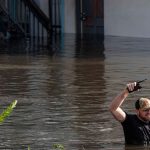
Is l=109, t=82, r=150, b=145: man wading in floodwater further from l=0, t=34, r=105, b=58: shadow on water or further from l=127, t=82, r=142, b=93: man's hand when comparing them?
l=0, t=34, r=105, b=58: shadow on water

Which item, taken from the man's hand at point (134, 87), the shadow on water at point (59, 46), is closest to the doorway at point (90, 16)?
the shadow on water at point (59, 46)

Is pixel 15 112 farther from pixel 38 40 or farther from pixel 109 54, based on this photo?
pixel 38 40

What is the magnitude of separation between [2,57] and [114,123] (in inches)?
463

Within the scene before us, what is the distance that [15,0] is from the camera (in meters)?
34.4

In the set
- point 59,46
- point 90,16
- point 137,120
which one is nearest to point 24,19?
point 90,16

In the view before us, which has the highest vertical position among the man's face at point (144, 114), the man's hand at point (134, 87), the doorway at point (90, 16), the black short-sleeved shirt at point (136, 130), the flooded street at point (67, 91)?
the man's hand at point (134, 87)

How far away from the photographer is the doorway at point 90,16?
35.0 metres

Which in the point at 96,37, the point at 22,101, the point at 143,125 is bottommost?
the point at 96,37

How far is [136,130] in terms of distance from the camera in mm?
9156

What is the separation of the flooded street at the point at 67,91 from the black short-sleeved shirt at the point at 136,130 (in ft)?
0.41

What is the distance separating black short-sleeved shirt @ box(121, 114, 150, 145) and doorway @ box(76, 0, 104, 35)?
25.6 metres

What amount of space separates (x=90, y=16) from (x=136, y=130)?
26.6 meters

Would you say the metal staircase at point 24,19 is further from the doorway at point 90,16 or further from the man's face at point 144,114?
the man's face at point 144,114

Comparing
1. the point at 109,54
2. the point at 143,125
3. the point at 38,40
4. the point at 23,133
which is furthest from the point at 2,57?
the point at 143,125
